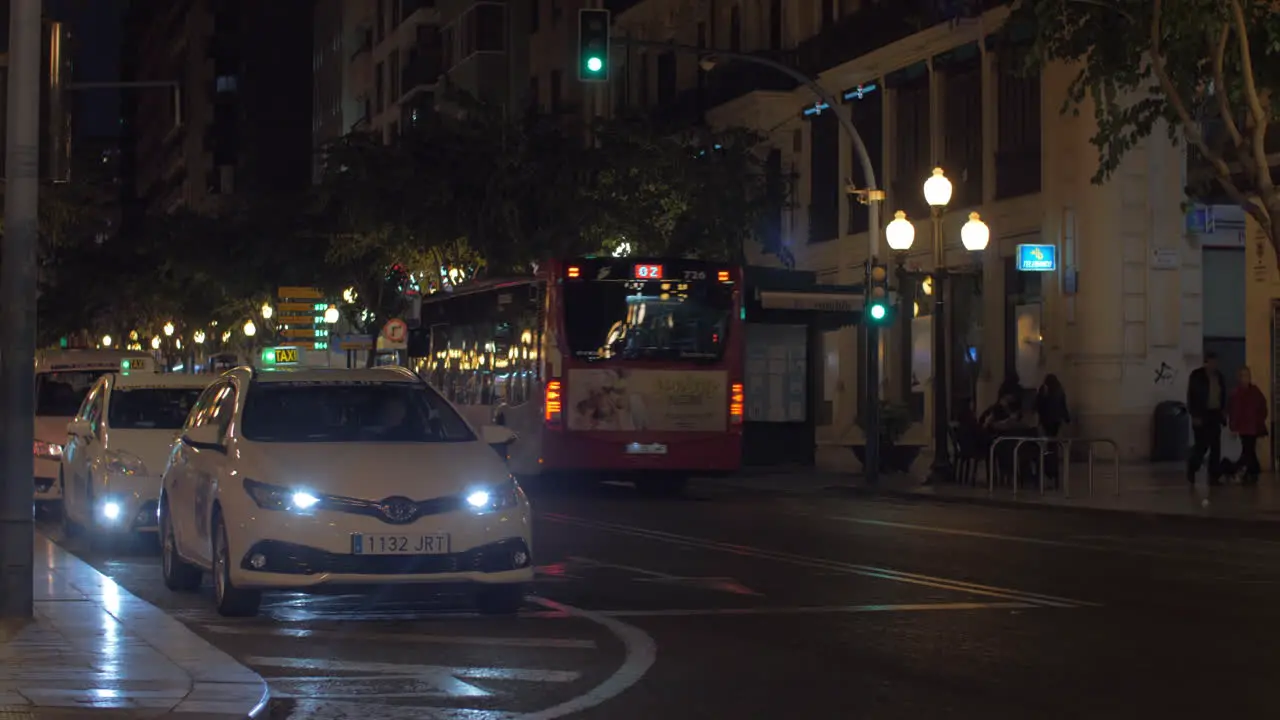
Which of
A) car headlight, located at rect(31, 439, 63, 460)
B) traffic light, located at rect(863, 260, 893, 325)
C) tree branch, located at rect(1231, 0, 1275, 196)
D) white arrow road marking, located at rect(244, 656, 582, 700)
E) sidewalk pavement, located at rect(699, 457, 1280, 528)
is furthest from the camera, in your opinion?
traffic light, located at rect(863, 260, 893, 325)

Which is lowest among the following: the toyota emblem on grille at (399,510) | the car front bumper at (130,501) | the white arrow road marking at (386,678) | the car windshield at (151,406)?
the white arrow road marking at (386,678)

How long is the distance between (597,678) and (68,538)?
1144cm

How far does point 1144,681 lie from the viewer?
10203 mm

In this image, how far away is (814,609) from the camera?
13.3 m

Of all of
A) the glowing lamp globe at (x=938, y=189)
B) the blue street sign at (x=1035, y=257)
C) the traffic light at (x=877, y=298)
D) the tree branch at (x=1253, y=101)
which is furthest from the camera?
the blue street sign at (x=1035, y=257)

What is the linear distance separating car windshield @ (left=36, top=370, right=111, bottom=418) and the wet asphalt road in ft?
18.7

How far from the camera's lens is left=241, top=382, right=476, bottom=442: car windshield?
44.6ft

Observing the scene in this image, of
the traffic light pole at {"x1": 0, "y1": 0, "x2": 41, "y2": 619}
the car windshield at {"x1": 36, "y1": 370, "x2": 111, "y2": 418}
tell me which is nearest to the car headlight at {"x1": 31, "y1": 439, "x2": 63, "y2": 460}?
the car windshield at {"x1": 36, "y1": 370, "x2": 111, "y2": 418}

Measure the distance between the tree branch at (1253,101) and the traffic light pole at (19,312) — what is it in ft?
44.8

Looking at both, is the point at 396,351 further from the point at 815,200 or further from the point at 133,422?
the point at 133,422

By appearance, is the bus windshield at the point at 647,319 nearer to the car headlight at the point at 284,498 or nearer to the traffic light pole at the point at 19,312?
the car headlight at the point at 284,498

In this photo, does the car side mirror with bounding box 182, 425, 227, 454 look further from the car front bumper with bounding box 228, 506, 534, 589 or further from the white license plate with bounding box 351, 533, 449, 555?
the white license plate with bounding box 351, 533, 449, 555

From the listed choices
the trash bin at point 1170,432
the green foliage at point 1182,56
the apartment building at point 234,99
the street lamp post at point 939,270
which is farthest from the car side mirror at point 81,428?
the apartment building at point 234,99

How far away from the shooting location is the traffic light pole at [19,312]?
37.7 ft
